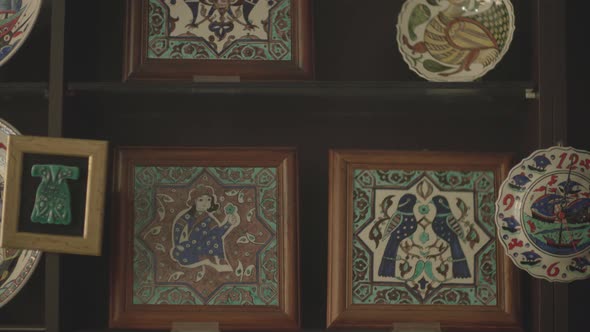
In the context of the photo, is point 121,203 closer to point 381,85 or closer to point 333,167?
point 333,167

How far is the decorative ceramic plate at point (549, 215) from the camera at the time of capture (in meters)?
1.49

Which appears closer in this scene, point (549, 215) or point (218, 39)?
point (549, 215)

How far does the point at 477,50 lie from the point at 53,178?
1.00m

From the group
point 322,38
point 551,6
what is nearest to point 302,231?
point 322,38

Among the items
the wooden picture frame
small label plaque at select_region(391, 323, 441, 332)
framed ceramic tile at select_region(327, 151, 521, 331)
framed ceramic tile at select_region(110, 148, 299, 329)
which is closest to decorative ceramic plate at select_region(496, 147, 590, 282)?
framed ceramic tile at select_region(327, 151, 521, 331)

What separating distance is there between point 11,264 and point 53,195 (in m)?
0.24

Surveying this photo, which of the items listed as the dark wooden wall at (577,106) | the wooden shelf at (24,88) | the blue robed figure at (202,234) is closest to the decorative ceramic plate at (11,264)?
the wooden shelf at (24,88)

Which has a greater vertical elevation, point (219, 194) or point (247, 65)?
point (247, 65)

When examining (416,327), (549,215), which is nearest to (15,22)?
(416,327)

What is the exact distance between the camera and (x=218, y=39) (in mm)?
1634

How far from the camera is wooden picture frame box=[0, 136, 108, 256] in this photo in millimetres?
1450

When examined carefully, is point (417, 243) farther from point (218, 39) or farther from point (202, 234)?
point (218, 39)

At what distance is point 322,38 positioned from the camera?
174 centimetres

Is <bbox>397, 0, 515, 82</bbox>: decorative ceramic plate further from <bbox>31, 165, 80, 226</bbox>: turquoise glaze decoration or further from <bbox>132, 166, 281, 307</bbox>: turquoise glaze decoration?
<bbox>31, 165, 80, 226</bbox>: turquoise glaze decoration
